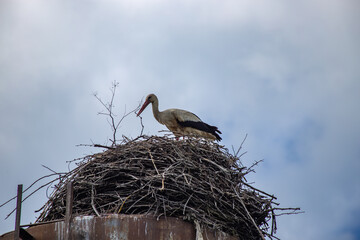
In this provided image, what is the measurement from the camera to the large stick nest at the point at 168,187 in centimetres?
676

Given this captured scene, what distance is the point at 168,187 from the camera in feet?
22.7

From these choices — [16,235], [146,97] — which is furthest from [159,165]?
[146,97]

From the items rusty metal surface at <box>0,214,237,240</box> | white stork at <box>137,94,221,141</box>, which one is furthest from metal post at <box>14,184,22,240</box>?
white stork at <box>137,94,221,141</box>

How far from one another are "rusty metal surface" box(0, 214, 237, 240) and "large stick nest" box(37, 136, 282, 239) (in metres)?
0.14

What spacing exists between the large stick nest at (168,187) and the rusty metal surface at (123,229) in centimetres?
14

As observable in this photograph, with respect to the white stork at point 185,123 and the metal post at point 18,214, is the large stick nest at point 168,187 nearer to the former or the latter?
the metal post at point 18,214

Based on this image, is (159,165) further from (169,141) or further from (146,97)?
(146,97)

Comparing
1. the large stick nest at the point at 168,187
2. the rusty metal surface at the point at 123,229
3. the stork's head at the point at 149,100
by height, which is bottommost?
the rusty metal surface at the point at 123,229

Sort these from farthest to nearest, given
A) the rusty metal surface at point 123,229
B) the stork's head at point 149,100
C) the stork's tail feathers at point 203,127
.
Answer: the stork's head at point 149,100 < the stork's tail feathers at point 203,127 < the rusty metal surface at point 123,229

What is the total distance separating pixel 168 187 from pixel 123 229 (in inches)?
37.8

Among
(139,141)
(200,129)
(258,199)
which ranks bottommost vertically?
(258,199)

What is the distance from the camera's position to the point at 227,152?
27.9 ft

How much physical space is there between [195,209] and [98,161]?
1.78 m

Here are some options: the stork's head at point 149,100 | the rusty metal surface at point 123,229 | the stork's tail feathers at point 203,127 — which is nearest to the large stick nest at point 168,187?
the rusty metal surface at point 123,229
